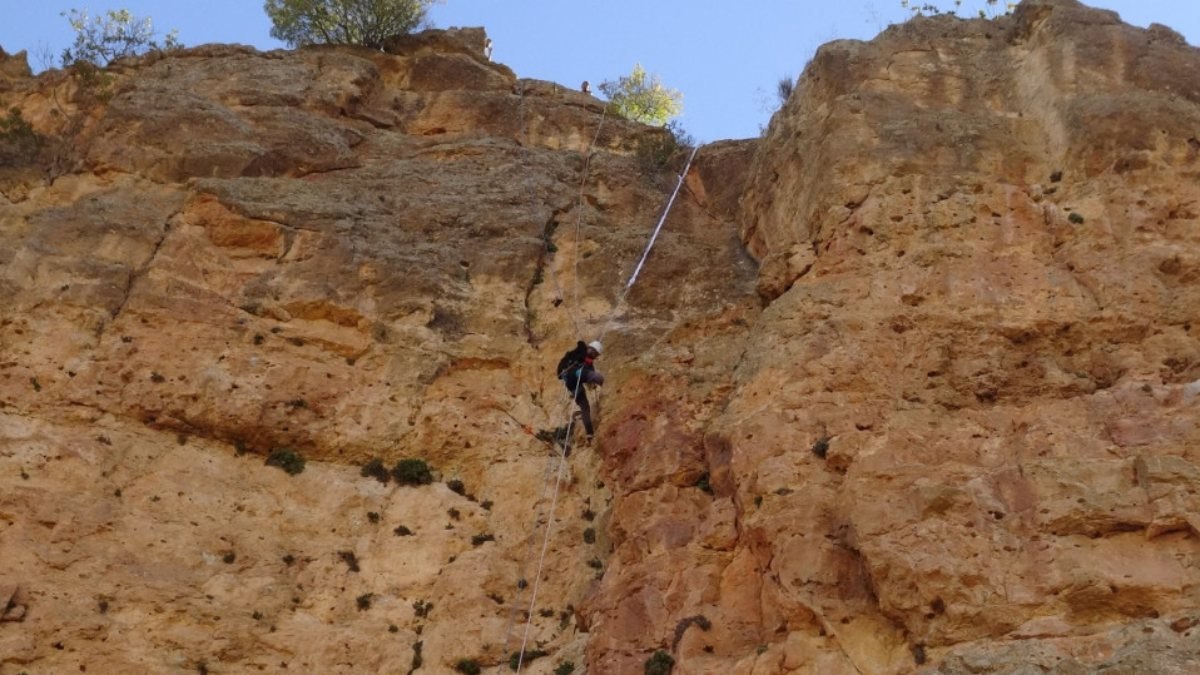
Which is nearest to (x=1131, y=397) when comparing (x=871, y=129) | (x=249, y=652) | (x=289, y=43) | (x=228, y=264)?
(x=871, y=129)

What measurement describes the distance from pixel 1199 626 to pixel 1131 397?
4128 millimetres

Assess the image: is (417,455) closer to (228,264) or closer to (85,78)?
(228,264)

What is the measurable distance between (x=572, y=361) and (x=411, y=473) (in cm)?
311

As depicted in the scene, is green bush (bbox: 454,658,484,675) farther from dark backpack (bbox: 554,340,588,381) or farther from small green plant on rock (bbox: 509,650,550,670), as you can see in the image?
dark backpack (bbox: 554,340,588,381)

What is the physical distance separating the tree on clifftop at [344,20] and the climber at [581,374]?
15174 millimetres

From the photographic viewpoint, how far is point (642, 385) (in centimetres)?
2234

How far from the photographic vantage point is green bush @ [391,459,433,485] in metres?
22.3

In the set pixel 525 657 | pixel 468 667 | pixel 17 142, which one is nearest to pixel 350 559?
pixel 468 667

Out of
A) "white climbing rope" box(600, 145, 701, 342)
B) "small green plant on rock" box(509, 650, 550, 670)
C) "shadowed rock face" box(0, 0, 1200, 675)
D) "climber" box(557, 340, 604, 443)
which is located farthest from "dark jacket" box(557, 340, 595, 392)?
"small green plant on rock" box(509, 650, 550, 670)

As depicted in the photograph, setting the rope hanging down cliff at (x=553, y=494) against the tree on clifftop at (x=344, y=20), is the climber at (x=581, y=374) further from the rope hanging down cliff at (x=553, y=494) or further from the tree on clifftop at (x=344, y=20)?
the tree on clifftop at (x=344, y=20)

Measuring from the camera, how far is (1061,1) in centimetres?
2566

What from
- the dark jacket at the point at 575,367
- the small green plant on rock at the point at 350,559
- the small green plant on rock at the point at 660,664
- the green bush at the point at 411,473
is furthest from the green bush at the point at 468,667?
the dark jacket at the point at 575,367

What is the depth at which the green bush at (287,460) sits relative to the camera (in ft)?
72.2

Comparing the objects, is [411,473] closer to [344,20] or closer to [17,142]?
[17,142]
